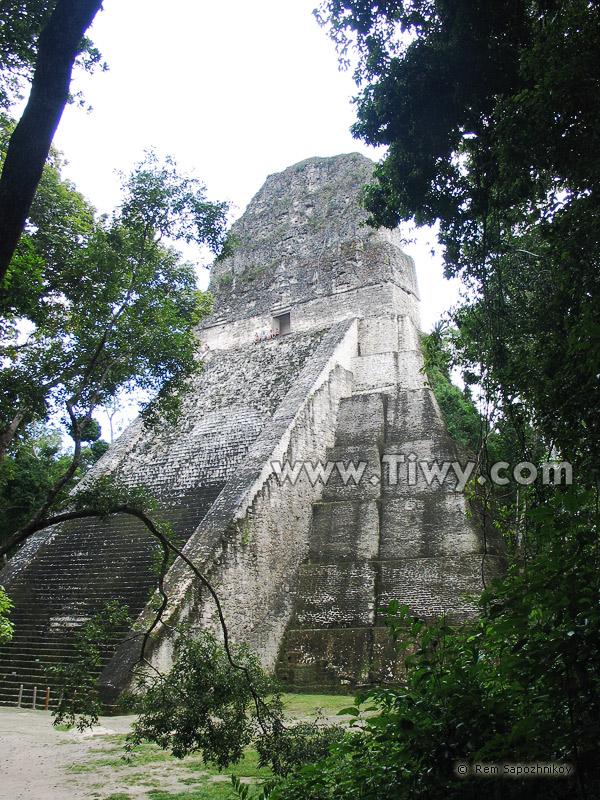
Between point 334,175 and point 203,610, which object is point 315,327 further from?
point 203,610

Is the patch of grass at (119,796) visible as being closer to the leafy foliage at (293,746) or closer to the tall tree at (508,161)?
the leafy foliage at (293,746)

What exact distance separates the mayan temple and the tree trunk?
11.2ft

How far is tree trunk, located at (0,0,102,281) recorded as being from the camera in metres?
3.11

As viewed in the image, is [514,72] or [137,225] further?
[137,225]

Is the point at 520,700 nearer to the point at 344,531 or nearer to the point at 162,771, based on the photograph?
the point at 162,771

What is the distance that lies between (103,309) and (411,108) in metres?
3.66

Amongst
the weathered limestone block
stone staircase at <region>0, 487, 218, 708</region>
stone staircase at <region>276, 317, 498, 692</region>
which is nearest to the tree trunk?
stone staircase at <region>0, 487, 218, 708</region>

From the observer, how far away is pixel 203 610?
7664mm

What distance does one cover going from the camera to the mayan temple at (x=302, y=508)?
26.8ft

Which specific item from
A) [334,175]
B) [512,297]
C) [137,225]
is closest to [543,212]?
[512,297]

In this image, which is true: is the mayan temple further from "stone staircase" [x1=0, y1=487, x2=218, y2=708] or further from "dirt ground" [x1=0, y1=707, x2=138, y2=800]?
"dirt ground" [x1=0, y1=707, x2=138, y2=800]

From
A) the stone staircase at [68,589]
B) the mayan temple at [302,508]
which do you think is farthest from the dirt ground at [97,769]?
the stone staircase at [68,589]

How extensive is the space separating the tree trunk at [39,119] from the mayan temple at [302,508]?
3.42 metres

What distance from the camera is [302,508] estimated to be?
33.6 feet
